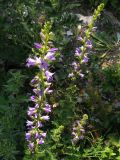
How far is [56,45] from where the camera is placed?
436cm

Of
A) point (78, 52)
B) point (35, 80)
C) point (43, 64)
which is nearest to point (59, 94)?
point (78, 52)

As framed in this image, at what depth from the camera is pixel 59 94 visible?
454cm

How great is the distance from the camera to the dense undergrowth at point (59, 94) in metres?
3.99

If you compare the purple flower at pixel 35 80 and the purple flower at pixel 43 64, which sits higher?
the purple flower at pixel 43 64

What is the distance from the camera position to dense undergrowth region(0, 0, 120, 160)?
13.1ft

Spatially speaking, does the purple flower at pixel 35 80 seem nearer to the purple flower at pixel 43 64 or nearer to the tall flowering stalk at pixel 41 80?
the tall flowering stalk at pixel 41 80

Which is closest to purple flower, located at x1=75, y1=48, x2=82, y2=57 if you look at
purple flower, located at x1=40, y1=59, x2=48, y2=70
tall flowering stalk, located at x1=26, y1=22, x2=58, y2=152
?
tall flowering stalk, located at x1=26, y1=22, x2=58, y2=152

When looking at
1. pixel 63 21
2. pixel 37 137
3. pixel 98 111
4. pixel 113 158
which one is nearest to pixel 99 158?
pixel 113 158

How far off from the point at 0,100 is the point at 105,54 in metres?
1.67

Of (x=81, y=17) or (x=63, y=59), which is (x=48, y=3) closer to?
(x=63, y=59)

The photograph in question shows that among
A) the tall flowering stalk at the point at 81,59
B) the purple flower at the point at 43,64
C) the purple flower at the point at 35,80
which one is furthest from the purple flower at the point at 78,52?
the purple flower at the point at 43,64

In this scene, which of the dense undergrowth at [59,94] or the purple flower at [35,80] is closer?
the purple flower at [35,80]

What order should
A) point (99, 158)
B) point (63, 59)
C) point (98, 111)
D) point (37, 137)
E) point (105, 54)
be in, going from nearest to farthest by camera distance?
1. point (37, 137)
2. point (99, 158)
3. point (98, 111)
4. point (63, 59)
5. point (105, 54)

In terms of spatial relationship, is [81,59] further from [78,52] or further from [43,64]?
[43,64]
